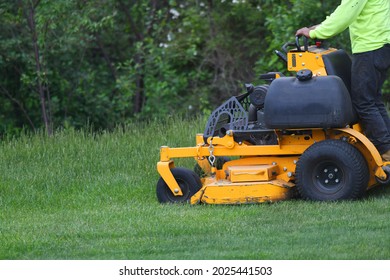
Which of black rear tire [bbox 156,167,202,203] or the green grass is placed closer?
the green grass

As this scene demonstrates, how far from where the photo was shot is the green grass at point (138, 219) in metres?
7.10

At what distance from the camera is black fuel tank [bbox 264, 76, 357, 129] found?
838 cm

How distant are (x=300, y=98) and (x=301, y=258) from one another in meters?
2.07

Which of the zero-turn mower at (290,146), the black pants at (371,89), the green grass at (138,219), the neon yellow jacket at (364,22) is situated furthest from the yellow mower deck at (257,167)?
the neon yellow jacket at (364,22)

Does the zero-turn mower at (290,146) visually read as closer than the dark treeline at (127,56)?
Yes

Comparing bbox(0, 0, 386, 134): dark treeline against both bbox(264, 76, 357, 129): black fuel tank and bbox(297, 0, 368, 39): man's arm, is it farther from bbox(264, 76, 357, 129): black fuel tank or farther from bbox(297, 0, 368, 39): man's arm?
bbox(264, 76, 357, 129): black fuel tank

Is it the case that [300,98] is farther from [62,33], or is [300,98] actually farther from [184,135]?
[62,33]

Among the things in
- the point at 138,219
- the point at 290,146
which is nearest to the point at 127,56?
the point at 290,146

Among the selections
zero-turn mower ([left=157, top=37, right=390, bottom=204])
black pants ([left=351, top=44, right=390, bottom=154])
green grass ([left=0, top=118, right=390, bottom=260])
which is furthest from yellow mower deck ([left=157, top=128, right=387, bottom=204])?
black pants ([left=351, top=44, right=390, bottom=154])

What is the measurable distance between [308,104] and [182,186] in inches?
52.6

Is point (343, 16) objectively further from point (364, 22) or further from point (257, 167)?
point (257, 167)

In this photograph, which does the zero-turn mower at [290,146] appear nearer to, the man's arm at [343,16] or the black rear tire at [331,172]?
the black rear tire at [331,172]

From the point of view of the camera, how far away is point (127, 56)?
1986 cm

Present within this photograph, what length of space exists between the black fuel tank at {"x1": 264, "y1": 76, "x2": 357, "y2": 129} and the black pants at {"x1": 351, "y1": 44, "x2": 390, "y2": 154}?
220 millimetres
